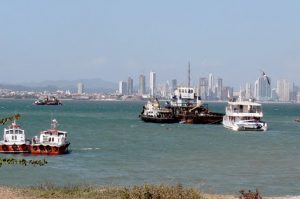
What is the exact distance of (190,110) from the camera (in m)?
132

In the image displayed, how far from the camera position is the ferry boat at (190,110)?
127 metres

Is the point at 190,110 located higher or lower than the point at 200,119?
higher

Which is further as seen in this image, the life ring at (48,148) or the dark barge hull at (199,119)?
the dark barge hull at (199,119)

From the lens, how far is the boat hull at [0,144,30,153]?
5716 cm

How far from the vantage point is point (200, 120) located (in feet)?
416

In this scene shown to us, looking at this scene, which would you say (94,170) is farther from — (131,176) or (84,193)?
(84,193)

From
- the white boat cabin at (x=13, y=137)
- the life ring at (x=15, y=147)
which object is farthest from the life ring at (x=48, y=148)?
the life ring at (x=15, y=147)

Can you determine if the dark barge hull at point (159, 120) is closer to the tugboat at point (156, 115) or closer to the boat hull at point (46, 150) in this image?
the tugboat at point (156, 115)

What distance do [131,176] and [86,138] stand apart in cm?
4136

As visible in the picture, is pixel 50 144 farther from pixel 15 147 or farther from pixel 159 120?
pixel 159 120

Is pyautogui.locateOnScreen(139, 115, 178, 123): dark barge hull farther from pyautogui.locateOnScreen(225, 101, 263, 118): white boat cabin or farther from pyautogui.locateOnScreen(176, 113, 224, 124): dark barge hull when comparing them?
pyautogui.locateOnScreen(225, 101, 263, 118): white boat cabin

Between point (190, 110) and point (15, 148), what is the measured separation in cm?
7666

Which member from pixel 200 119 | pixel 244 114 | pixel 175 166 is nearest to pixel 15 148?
pixel 175 166

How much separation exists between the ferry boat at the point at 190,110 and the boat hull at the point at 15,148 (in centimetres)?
7086
